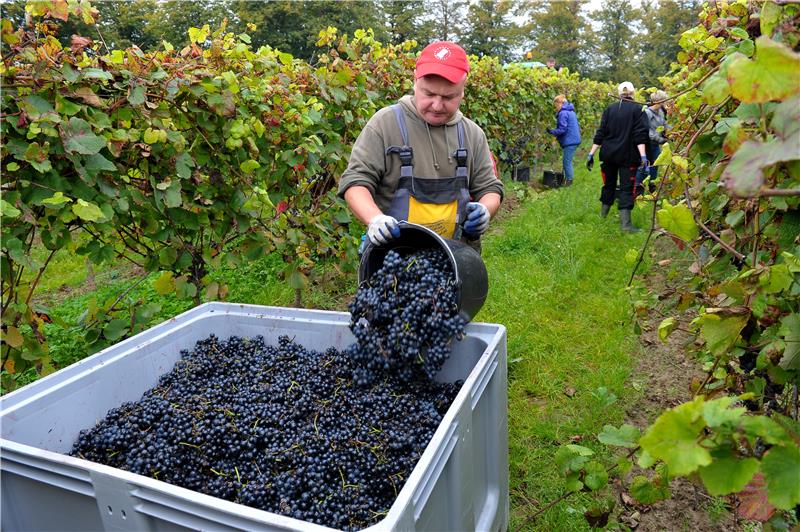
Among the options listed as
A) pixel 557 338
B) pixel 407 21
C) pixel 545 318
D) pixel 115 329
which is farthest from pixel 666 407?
pixel 407 21

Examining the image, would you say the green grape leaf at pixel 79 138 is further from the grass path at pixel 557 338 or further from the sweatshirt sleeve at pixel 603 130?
the sweatshirt sleeve at pixel 603 130

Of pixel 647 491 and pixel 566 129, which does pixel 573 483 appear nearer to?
pixel 647 491

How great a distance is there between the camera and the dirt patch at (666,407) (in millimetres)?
2363

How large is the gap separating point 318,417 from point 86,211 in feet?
4.11

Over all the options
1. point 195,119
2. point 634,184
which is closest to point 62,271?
point 195,119

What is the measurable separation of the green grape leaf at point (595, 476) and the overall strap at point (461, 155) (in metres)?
1.46

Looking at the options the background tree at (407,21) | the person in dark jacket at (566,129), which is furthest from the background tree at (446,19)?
the person in dark jacket at (566,129)

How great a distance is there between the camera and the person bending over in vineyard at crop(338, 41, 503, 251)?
2352 millimetres

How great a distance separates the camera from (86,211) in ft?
7.04

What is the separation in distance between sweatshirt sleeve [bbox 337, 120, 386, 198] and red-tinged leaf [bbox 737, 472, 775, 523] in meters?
1.87

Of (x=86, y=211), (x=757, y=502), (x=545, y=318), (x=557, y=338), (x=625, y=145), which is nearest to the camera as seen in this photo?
(x=757, y=502)

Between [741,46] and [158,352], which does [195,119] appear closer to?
[158,352]

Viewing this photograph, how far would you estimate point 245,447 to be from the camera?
5.44 feet

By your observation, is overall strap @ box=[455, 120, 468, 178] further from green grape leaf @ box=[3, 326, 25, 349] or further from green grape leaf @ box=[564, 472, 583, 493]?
green grape leaf @ box=[3, 326, 25, 349]
